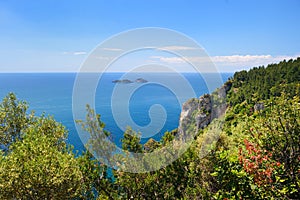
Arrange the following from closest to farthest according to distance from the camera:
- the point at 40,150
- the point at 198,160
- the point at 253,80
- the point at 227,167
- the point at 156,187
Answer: the point at 227,167
the point at 40,150
the point at 156,187
the point at 198,160
the point at 253,80

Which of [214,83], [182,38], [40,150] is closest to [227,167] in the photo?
[214,83]

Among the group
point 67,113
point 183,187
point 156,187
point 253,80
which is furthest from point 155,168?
point 67,113

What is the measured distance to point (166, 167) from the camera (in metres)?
12.1

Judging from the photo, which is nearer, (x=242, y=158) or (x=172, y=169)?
(x=242, y=158)

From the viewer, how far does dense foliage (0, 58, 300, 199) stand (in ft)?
20.5

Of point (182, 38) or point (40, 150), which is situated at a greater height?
point (182, 38)

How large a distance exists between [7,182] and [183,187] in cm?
792

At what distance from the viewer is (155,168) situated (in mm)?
11852

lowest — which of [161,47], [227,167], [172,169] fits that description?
[172,169]

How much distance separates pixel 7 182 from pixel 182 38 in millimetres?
9090

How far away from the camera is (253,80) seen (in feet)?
292

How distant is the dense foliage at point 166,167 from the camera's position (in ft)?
20.5

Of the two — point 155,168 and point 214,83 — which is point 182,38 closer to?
point 214,83

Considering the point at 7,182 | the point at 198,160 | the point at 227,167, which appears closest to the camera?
the point at 227,167
